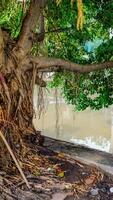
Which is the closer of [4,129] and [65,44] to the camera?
[4,129]

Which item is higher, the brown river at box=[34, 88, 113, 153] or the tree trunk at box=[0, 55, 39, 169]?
the tree trunk at box=[0, 55, 39, 169]

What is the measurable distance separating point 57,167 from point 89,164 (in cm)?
48

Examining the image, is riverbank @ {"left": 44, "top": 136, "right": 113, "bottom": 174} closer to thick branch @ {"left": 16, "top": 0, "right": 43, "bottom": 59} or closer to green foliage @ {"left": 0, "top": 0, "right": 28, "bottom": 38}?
thick branch @ {"left": 16, "top": 0, "right": 43, "bottom": 59}

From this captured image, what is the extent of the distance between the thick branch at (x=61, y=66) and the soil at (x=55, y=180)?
3.09 ft

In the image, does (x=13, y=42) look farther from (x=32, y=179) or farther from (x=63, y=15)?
(x=32, y=179)

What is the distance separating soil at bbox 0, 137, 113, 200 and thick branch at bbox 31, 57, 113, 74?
3.09 feet

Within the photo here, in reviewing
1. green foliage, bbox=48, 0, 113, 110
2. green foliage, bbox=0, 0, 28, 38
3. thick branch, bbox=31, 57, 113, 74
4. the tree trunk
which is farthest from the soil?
green foliage, bbox=0, 0, 28, 38

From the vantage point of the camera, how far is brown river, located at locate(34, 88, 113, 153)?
12.1m

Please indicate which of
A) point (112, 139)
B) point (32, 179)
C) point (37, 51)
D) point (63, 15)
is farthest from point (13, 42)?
point (112, 139)

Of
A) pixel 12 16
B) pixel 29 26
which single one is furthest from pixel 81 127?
pixel 29 26

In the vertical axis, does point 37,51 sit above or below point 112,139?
above

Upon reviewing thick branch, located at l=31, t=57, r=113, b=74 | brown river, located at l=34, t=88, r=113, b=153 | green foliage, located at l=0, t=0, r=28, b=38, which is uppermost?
green foliage, located at l=0, t=0, r=28, b=38

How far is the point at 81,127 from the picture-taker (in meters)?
13.8

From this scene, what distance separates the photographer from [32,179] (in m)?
3.90
